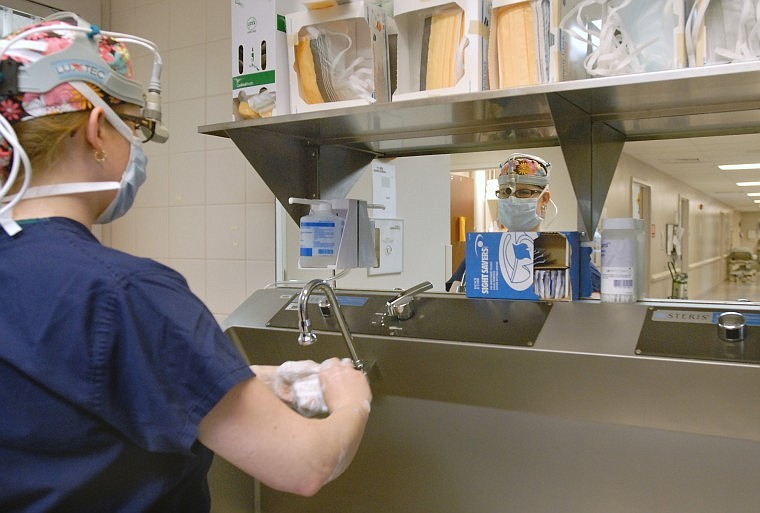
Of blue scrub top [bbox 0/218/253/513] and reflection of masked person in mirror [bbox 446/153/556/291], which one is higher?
reflection of masked person in mirror [bbox 446/153/556/291]

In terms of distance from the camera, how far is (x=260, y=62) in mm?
→ 1365

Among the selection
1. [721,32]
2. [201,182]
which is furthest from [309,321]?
[201,182]

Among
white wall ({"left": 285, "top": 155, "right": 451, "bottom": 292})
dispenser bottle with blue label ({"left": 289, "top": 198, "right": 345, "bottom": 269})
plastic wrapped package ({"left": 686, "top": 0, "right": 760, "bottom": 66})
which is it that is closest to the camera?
plastic wrapped package ({"left": 686, "top": 0, "right": 760, "bottom": 66})

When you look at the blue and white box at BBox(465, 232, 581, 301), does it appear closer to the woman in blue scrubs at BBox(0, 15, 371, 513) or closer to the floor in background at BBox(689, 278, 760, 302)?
the floor in background at BBox(689, 278, 760, 302)

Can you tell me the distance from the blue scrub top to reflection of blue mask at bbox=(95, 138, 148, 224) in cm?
13

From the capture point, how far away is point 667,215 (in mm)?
3695

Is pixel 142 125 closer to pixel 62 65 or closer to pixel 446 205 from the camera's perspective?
pixel 62 65

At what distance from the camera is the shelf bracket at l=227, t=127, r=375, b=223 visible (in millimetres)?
1494

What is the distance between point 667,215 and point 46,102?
12.0 ft

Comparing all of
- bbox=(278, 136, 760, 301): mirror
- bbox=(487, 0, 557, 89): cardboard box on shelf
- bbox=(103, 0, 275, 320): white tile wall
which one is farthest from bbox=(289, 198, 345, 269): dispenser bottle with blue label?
bbox=(487, 0, 557, 89): cardboard box on shelf

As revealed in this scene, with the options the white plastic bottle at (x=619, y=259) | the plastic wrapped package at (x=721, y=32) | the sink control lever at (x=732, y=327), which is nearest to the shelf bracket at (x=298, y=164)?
the white plastic bottle at (x=619, y=259)

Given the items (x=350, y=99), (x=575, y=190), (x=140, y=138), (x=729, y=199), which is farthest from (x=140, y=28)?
(x=729, y=199)

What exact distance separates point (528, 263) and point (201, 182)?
1.24 meters

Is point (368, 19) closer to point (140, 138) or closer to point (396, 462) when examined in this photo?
point (140, 138)
